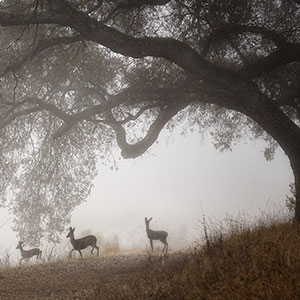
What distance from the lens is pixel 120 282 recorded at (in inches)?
279

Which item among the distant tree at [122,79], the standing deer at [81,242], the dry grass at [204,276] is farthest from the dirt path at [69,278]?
the distant tree at [122,79]

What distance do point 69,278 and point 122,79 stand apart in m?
7.22

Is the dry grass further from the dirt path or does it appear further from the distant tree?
the distant tree

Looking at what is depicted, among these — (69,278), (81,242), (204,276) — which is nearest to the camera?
(204,276)

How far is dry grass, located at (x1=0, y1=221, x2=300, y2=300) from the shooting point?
4805 millimetres

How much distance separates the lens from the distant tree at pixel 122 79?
32.1 feet

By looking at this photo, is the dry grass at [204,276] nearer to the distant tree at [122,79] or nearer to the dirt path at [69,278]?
the dirt path at [69,278]

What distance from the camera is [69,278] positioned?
8.49 m

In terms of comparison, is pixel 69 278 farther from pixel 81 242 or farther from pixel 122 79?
pixel 122 79

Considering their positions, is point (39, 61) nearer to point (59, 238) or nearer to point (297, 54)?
point (59, 238)

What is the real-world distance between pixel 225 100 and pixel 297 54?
2.69 meters

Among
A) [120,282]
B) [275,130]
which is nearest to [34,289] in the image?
[120,282]

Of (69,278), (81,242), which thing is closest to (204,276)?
(69,278)

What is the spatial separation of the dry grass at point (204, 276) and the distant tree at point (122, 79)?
3.52 metres
